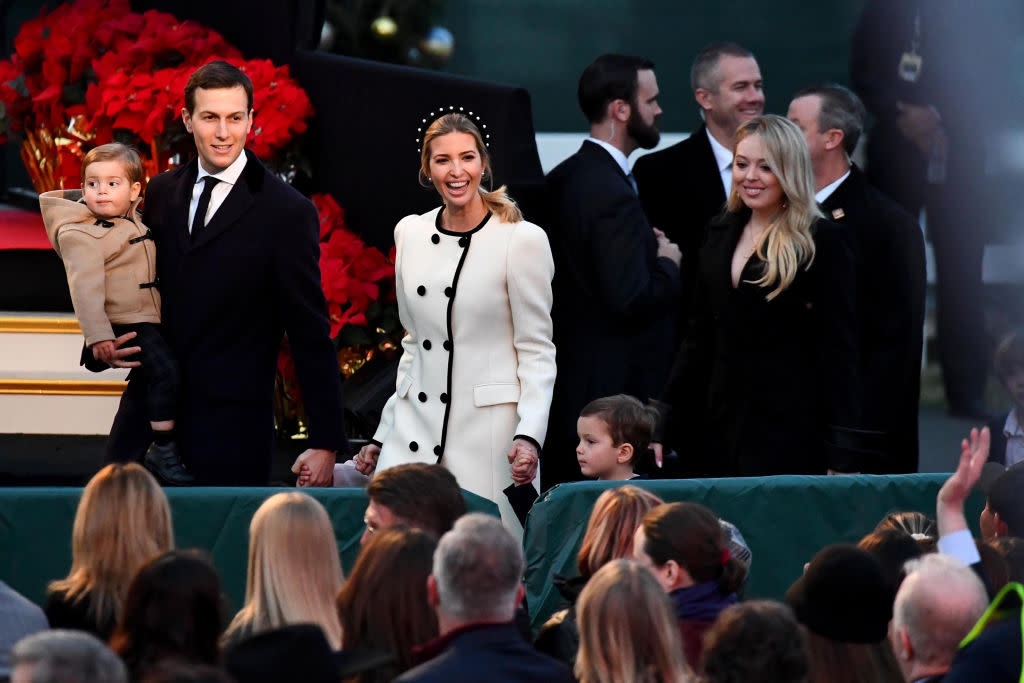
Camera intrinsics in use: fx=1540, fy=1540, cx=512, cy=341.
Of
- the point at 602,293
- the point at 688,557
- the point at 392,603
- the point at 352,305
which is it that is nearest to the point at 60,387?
the point at 352,305

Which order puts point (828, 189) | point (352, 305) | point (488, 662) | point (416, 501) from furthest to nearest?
1. point (352, 305)
2. point (828, 189)
3. point (416, 501)
4. point (488, 662)

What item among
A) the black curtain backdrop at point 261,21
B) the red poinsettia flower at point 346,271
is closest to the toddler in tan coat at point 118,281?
the red poinsettia flower at point 346,271

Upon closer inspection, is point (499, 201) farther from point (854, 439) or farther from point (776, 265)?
point (854, 439)

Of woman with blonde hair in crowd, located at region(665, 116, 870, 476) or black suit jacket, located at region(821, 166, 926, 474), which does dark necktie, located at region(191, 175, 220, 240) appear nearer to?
woman with blonde hair in crowd, located at region(665, 116, 870, 476)

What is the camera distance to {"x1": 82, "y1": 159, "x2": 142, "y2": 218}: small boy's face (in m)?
4.30

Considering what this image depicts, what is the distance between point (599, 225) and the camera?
5.02 metres

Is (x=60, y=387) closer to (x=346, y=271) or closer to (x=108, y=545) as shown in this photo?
(x=346, y=271)

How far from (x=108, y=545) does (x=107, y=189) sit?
5.07 feet

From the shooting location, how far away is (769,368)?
429 cm

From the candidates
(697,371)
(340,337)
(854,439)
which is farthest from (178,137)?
(854,439)

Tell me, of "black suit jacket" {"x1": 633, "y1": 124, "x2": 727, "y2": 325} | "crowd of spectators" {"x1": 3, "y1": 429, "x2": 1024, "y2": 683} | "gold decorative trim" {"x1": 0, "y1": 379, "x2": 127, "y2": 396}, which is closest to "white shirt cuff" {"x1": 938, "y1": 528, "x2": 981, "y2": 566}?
"crowd of spectators" {"x1": 3, "y1": 429, "x2": 1024, "y2": 683}

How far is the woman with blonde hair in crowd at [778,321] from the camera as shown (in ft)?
13.8

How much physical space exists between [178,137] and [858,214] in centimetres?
243

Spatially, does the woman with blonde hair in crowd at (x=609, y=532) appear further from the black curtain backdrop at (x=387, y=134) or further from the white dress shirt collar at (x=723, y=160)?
the white dress shirt collar at (x=723, y=160)
